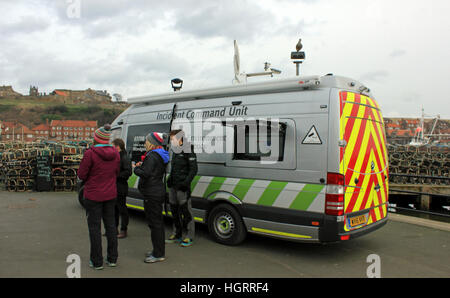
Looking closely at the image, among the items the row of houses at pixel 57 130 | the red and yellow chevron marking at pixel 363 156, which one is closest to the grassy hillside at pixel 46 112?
the row of houses at pixel 57 130

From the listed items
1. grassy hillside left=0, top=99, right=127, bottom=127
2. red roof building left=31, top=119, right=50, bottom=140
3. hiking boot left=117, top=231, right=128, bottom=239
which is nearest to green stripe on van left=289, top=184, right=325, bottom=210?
hiking boot left=117, top=231, right=128, bottom=239

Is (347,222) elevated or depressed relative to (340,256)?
elevated

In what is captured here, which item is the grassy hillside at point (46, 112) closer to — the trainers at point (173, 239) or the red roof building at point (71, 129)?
the red roof building at point (71, 129)

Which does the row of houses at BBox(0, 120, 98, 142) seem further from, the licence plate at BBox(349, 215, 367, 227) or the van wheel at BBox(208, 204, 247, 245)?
the licence plate at BBox(349, 215, 367, 227)

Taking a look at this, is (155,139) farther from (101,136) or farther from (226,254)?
(226,254)

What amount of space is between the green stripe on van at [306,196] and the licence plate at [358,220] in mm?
591

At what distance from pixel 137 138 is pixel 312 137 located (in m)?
3.88

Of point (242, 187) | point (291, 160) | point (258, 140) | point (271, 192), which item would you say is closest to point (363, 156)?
point (291, 160)

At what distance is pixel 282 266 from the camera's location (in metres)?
4.71

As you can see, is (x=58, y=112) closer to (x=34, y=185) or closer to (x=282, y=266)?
(x=34, y=185)

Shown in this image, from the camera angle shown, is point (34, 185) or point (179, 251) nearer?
point (179, 251)
